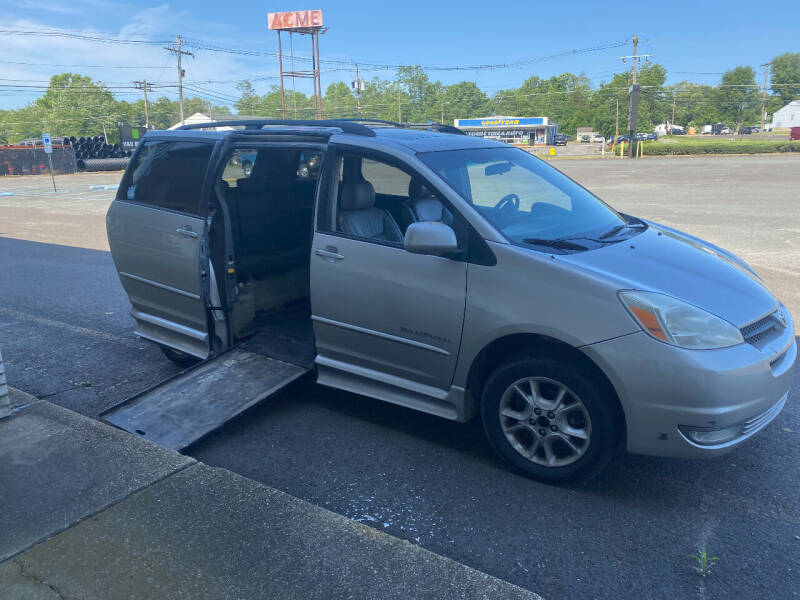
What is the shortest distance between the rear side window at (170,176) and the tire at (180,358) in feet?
4.07

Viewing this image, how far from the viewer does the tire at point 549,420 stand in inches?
126

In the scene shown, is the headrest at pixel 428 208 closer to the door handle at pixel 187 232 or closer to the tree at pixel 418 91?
the door handle at pixel 187 232

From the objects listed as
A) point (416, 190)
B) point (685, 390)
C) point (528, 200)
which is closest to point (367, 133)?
point (416, 190)

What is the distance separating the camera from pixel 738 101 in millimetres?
116188

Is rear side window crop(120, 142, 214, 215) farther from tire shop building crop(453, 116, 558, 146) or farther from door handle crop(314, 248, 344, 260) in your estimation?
tire shop building crop(453, 116, 558, 146)

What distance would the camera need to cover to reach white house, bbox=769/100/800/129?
11969cm

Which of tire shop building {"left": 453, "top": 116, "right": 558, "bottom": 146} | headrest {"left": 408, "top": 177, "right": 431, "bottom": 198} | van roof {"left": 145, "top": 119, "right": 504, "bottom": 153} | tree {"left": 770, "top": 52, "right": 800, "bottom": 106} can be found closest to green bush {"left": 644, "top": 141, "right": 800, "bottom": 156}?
tire shop building {"left": 453, "top": 116, "right": 558, "bottom": 146}

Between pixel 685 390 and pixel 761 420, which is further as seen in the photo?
pixel 761 420

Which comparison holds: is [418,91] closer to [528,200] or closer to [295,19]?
[295,19]

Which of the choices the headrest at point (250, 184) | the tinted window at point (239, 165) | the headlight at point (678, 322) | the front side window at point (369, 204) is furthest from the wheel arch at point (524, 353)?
the headrest at point (250, 184)

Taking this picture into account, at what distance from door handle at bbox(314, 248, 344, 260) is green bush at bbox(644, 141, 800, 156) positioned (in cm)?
5474

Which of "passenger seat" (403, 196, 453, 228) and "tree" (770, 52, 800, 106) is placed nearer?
"passenger seat" (403, 196, 453, 228)

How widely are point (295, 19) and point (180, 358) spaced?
81.8 m

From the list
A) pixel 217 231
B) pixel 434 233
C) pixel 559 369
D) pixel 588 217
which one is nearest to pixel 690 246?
pixel 588 217
